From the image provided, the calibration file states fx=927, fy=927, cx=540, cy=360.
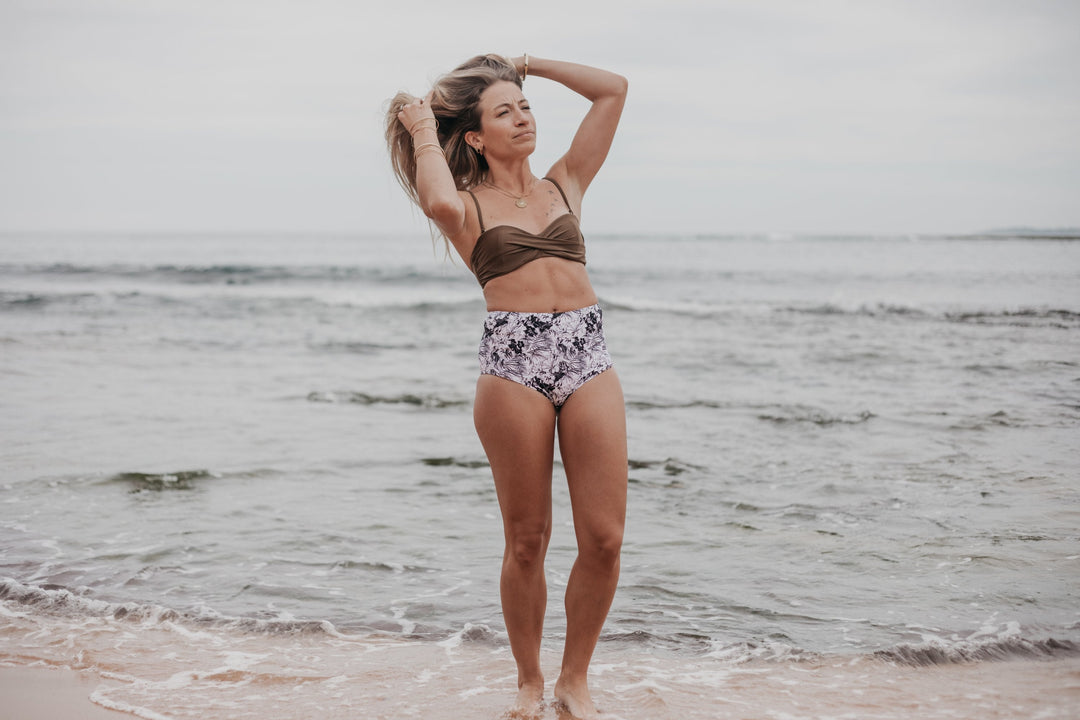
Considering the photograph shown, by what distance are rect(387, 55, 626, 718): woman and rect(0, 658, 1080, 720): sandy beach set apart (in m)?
0.37

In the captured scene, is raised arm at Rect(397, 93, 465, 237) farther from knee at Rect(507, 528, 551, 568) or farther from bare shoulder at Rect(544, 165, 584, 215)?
knee at Rect(507, 528, 551, 568)

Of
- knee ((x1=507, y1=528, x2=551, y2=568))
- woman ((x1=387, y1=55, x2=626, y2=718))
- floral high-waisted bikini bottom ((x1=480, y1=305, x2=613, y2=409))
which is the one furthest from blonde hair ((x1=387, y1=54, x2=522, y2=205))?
knee ((x1=507, y1=528, x2=551, y2=568))

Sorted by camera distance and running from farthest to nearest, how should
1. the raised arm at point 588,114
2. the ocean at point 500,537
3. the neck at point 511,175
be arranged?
the ocean at point 500,537 → the raised arm at point 588,114 → the neck at point 511,175

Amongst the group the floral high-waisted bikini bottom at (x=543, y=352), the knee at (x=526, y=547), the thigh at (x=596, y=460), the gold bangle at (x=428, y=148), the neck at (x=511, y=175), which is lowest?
the knee at (x=526, y=547)

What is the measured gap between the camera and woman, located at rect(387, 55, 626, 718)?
337cm

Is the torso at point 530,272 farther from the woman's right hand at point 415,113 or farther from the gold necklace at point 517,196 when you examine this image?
the woman's right hand at point 415,113

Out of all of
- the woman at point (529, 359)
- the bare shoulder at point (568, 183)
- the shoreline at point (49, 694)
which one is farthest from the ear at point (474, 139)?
the shoreline at point (49, 694)

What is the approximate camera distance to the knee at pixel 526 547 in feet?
11.3

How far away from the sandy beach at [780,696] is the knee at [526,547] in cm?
62

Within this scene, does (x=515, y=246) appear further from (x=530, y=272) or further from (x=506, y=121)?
(x=506, y=121)

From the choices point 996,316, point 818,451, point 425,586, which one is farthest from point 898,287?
point 425,586

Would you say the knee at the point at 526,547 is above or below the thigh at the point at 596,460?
below

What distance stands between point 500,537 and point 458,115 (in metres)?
3.30

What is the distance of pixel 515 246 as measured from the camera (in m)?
3.41
